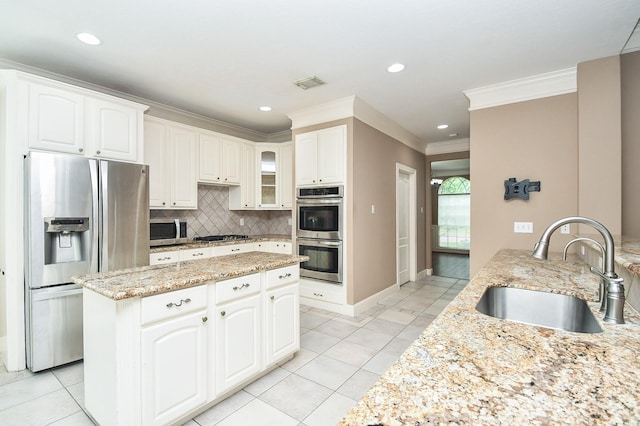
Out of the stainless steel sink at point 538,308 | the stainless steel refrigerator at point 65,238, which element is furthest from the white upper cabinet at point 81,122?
the stainless steel sink at point 538,308

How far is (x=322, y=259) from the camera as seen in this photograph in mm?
3932

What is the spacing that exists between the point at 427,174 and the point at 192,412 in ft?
18.0

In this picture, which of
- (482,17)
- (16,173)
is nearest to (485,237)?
(482,17)

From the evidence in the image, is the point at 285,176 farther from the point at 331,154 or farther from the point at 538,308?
the point at 538,308

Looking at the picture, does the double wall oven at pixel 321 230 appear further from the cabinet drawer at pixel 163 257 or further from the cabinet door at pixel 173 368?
the cabinet door at pixel 173 368

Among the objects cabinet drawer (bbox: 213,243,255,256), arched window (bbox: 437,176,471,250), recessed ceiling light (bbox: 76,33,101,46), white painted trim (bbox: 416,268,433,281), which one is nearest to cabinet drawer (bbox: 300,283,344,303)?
cabinet drawer (bbox: 213,243,255,256)

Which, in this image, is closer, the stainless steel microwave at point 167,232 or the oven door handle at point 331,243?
the stainless steel microwave at point 167,232

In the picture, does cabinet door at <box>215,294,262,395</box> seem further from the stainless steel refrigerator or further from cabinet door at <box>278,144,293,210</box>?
cabinet door at <box>278,144,293,210</box>

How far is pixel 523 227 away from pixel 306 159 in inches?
105

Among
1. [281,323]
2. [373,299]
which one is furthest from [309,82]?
[373,299]

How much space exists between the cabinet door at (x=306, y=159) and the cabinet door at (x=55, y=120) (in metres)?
2.34

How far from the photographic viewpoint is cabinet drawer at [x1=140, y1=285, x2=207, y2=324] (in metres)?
1.57

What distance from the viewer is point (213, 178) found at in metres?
4.18

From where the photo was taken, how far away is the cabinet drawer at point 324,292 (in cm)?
382
